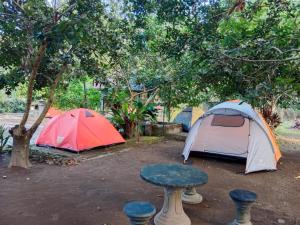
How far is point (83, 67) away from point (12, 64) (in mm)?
1456

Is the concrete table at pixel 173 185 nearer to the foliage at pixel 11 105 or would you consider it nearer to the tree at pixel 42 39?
the tree at pixel 42 39

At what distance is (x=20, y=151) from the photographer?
596cm

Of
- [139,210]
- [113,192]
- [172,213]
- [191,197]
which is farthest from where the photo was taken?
[113,192]

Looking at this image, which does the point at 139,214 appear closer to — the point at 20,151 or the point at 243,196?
the point at 243,196

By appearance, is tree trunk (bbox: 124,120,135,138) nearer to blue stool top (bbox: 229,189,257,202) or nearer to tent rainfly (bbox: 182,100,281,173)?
tent rainfly (bbox: 182,100,281,173)

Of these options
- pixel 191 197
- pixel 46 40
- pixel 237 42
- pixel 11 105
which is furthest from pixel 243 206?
pixel 11 105

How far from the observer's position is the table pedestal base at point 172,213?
372 centimetres

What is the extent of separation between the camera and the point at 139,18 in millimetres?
4570

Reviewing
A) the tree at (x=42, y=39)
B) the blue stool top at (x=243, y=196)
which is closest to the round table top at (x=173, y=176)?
the blue stool top at (x=243, y=196)

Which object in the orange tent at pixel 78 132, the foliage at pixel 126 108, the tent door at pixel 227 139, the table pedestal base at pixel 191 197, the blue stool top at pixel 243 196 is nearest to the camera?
the blue stool top at pixel 243 196

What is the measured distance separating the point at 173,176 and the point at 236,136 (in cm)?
383

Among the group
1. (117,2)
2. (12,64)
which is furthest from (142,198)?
(117,2)

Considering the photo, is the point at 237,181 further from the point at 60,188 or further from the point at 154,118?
the point at 154,118

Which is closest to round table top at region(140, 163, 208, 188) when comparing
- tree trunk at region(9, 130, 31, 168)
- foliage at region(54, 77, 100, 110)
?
tree trunk at region(9, 130, 31, 168)
